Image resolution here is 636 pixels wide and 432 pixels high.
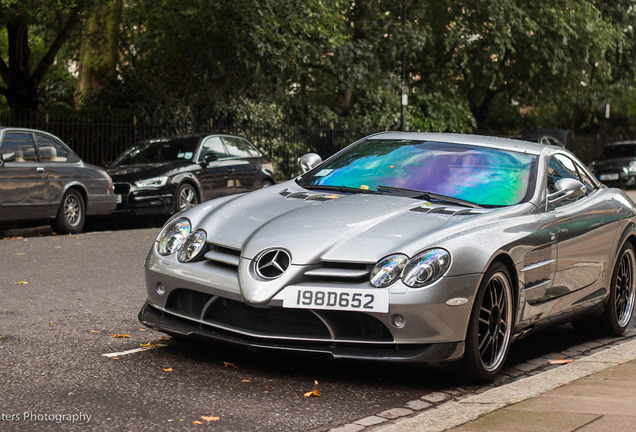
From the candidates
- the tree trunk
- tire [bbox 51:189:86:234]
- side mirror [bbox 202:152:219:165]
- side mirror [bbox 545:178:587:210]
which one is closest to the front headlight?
side mirror [bbox 202:152:219:165]

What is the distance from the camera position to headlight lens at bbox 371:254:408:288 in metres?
4.91

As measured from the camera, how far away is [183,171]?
54.4 ft

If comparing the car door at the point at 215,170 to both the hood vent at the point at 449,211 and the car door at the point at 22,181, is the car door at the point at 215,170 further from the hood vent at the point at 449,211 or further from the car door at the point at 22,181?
the hood vent at the point at 449,211

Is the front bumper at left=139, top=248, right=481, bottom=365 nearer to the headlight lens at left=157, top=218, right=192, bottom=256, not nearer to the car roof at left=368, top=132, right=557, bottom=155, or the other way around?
the headlight lens at left=157, top=218, right=192, bottom=256

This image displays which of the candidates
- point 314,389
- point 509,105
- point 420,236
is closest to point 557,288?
point 420,236

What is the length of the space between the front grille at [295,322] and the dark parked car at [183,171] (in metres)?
10.9

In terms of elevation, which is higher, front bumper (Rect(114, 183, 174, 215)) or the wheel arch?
the wheel arch

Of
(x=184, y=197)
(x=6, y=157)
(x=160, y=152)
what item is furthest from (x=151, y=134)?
(x=6, y=157)

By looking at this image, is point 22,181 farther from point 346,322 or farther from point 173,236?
point 346,322

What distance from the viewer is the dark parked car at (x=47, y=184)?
1312 centimetres

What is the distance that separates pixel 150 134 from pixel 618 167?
1475 centimetres

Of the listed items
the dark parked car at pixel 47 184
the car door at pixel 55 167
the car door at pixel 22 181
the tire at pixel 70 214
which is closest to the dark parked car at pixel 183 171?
the dark parked car at pixel 47 184

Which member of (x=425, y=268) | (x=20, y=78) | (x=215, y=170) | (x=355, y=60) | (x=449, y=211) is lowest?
(x=215, y=170)

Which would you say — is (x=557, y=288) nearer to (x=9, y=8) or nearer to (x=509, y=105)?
(x=9, y=8)
